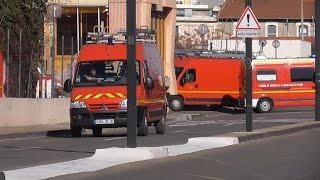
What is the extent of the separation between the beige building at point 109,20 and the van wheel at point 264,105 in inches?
182

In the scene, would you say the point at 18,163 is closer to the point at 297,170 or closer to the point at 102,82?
the point at 297,170

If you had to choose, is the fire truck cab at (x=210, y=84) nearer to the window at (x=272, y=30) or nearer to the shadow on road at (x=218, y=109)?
the shadow on road at (x=218, y=109)

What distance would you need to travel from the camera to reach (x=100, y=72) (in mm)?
25312

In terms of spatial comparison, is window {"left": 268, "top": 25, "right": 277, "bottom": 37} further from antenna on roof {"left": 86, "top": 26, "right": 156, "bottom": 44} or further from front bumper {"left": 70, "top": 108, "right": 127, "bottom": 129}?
front bumper {"left": 70, "top": 108, "right": 127, "bottom": 129}

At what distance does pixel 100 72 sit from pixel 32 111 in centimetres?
769

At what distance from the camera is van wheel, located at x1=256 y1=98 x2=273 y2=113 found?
4609 centimetres

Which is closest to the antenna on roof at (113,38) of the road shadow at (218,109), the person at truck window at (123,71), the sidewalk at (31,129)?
the person at truck window at (123,71)

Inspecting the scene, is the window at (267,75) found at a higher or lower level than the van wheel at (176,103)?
higher

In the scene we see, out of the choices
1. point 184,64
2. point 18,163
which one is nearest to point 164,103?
point 18,163

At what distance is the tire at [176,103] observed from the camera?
4678 centimetres

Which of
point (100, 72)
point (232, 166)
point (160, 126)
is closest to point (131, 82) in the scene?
point (232, 166)

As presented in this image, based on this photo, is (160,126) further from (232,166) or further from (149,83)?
(232,166)

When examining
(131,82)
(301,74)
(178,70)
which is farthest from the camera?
(178,70)

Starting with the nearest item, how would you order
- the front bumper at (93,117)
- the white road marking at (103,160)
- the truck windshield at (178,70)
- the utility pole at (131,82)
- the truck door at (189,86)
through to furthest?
the white road marking at (103,160), the utility pole at (131,82), the front bumper at (93,117), the truck door at (189,86), the truck windshield at (178,70)
